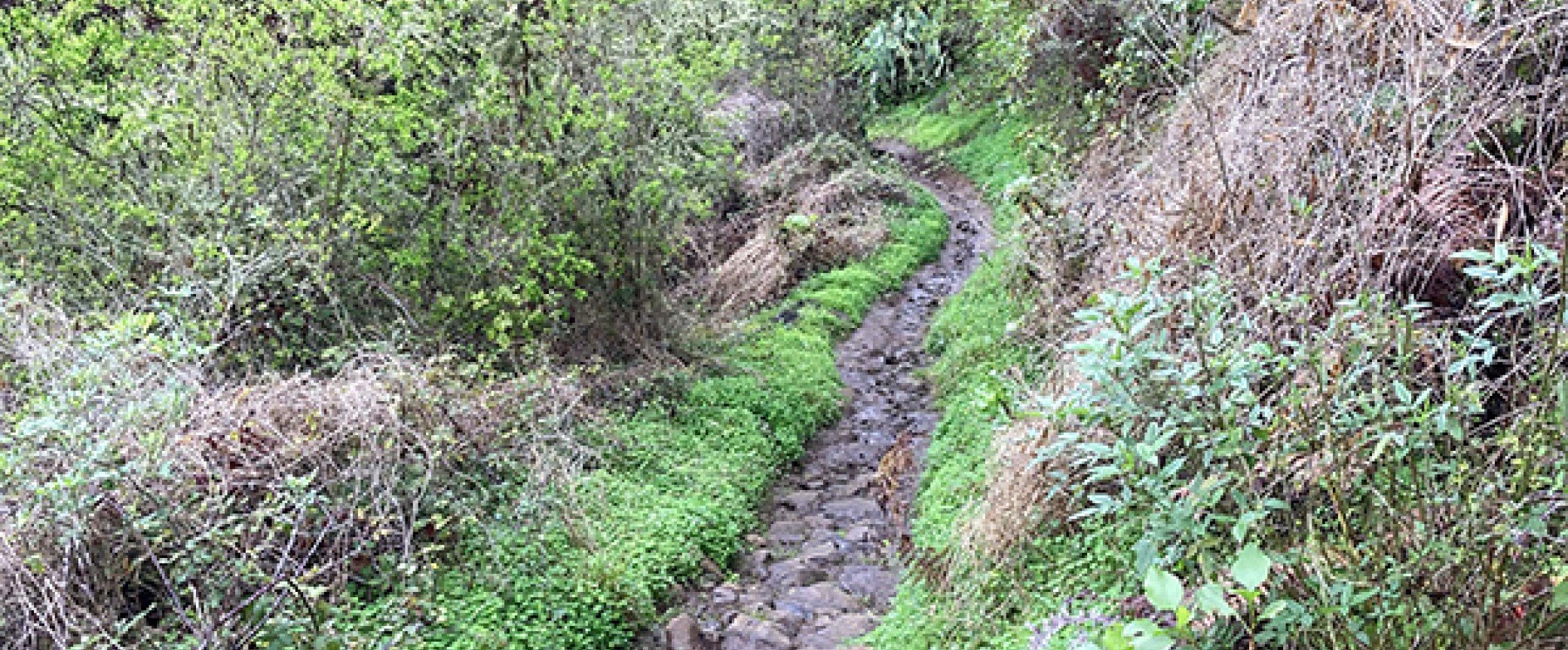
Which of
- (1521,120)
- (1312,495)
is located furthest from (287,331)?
(1521,120)

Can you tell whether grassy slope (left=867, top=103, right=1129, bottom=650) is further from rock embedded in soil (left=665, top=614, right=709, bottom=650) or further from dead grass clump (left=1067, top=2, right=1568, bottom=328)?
dead grass clump (left=1067, top=2, right=1568, bottom=328)

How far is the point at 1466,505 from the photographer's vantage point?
8.78 feet

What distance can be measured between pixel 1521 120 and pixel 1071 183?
402 centimetres

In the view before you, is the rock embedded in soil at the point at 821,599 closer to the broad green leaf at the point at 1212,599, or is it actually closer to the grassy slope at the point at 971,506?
the grassy slope at the point at 971,506

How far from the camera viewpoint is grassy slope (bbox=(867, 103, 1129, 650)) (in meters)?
4.12

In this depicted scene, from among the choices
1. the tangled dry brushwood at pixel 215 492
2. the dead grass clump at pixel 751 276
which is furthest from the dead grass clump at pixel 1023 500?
the dead grass clump at pixel 751 276

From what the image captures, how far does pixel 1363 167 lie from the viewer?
397 centimetres

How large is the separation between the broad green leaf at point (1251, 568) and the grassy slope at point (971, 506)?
146 centimetres

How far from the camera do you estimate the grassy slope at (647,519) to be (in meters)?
4.55

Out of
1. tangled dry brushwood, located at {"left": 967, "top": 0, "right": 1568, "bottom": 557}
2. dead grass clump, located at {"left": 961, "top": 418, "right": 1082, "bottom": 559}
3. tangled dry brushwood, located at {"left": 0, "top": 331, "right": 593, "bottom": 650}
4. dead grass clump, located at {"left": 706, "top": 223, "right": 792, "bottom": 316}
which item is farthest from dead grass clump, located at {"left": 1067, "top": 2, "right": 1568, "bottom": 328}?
dead grass clump, located at {"left": 706, "top": 223, "right": 792, "bottom": 316}

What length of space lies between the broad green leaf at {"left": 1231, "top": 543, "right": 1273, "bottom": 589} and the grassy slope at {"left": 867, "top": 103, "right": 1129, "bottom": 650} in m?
1.46

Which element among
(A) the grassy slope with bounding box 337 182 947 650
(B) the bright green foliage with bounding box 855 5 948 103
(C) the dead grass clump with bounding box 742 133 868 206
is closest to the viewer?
(A) the grassy slope with bounding box 337 182 947 650

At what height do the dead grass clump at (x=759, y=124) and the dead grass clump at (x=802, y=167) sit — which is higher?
the dead grass clump at (x=759, y=124)

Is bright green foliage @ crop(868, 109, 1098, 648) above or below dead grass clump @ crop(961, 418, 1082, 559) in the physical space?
below
